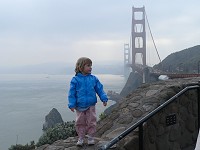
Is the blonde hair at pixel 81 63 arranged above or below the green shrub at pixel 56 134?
above

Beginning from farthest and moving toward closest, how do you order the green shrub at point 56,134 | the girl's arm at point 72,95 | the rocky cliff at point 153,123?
1. the green shrub at point 56,134
2. the rocky cliff at point 153,123
3. the girl's arm at point 72,95

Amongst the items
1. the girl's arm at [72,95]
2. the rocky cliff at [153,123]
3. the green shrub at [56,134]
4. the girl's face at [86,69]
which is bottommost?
the green shrub at [56,134]

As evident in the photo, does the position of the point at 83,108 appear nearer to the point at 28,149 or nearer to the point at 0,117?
the point at 28,149

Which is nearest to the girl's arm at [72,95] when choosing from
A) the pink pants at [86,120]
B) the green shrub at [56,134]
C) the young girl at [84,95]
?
the young girl at [84,95]

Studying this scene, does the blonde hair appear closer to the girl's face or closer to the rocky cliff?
the girl's face

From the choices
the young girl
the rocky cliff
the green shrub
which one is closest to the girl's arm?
the young girl

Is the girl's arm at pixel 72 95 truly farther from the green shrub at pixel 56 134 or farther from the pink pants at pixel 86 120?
the green shrub at pixel 56 134

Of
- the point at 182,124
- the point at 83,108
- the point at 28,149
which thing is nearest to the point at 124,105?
the point at 182,124

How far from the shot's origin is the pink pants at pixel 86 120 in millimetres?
2900

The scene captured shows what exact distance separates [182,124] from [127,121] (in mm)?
750

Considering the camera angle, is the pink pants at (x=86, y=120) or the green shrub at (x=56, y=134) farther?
the green shrub at (x=56, y=134)

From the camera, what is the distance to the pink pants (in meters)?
2.90

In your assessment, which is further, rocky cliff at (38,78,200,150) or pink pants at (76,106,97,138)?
rocky cliff at (38,78,200,150)

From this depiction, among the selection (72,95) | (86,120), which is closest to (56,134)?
(86,120)
